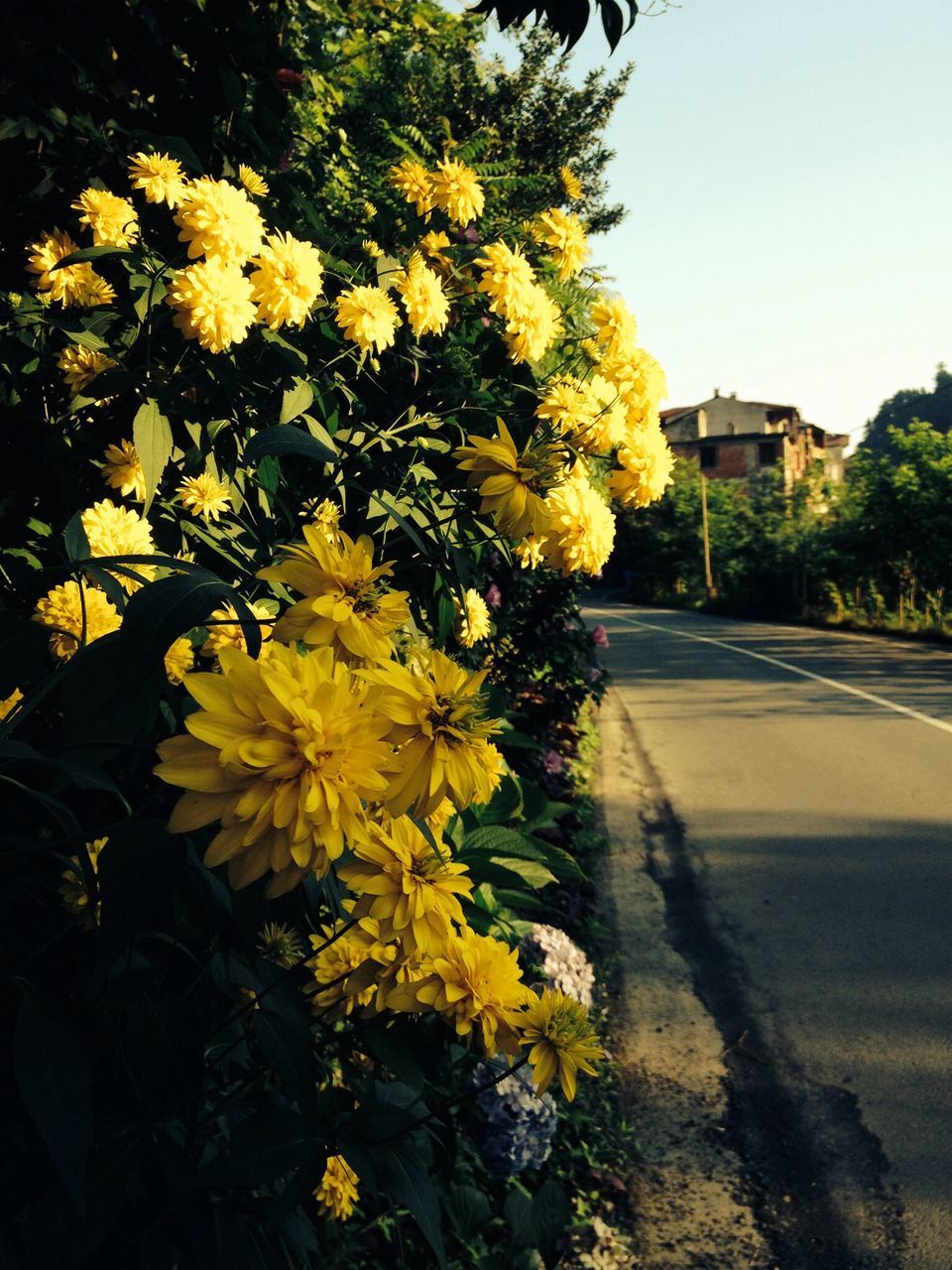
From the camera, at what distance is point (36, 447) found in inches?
79.1

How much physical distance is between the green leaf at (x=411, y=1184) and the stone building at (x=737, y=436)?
5657cm

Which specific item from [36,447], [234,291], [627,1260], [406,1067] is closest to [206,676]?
[406,1067]

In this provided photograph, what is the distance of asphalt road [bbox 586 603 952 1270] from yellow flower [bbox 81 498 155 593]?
239 cm

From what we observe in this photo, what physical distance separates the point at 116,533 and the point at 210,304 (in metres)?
0.43

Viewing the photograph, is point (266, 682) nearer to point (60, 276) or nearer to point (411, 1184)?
point (411, 1184)

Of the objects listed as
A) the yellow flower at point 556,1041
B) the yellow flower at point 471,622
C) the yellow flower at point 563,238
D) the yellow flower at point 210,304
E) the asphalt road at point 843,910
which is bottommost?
the asphalt road at point 843,910

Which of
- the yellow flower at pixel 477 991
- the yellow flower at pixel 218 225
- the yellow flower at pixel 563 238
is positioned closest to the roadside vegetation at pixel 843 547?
the yellow flower at pixel 563 238

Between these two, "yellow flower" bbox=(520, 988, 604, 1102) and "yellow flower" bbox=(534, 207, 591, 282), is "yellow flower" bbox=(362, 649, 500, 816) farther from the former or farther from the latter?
"yellow flower" bbox=(534, 207, 591, 282)

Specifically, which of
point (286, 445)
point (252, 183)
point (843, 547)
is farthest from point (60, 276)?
point (843, 547)

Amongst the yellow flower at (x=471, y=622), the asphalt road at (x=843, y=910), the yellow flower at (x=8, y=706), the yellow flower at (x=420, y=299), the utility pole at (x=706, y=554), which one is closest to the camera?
the yellow flower at (x=8, y=706)

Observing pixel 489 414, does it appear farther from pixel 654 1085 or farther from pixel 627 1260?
pixel 654 1085

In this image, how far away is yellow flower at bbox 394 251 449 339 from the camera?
2090 millimetres

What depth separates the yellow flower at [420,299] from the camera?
2090mm

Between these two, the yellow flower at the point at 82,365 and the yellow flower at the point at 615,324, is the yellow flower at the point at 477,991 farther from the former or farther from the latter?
the yellow flower at the point at 615,324
